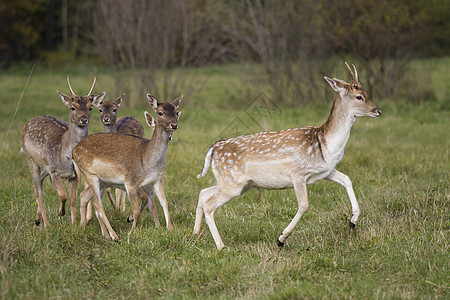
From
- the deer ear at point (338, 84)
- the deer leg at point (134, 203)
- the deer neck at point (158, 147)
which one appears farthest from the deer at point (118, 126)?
the deer ear at point (338, 84)

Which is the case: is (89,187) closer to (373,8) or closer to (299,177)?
(299,177)

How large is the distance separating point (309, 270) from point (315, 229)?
1340 millimetres

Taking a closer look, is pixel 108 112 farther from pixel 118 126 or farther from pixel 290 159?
pixel 290 159

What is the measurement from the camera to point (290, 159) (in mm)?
6133

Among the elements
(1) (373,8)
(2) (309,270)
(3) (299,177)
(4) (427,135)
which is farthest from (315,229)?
(1) (373,8)

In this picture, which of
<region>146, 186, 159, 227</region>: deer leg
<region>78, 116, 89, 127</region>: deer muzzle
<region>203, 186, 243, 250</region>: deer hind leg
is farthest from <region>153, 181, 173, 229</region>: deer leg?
<region>78, 116, 89, 127</region>: deer muzzle

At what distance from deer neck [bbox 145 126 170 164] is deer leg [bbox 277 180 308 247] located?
63.2 inches

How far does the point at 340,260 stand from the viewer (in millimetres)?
5418

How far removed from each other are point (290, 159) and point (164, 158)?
5.07ft

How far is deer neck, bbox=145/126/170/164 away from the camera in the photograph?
6758 millimetres

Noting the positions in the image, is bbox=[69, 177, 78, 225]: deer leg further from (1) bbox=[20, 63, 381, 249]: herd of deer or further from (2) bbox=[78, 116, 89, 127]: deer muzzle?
(2) bbox=[78, 116, 89, 127]: deer muzzle

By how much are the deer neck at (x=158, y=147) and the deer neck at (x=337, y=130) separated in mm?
1787

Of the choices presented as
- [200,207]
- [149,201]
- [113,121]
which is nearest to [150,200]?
[149,201]

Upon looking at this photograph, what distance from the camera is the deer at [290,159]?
6.12 metres
